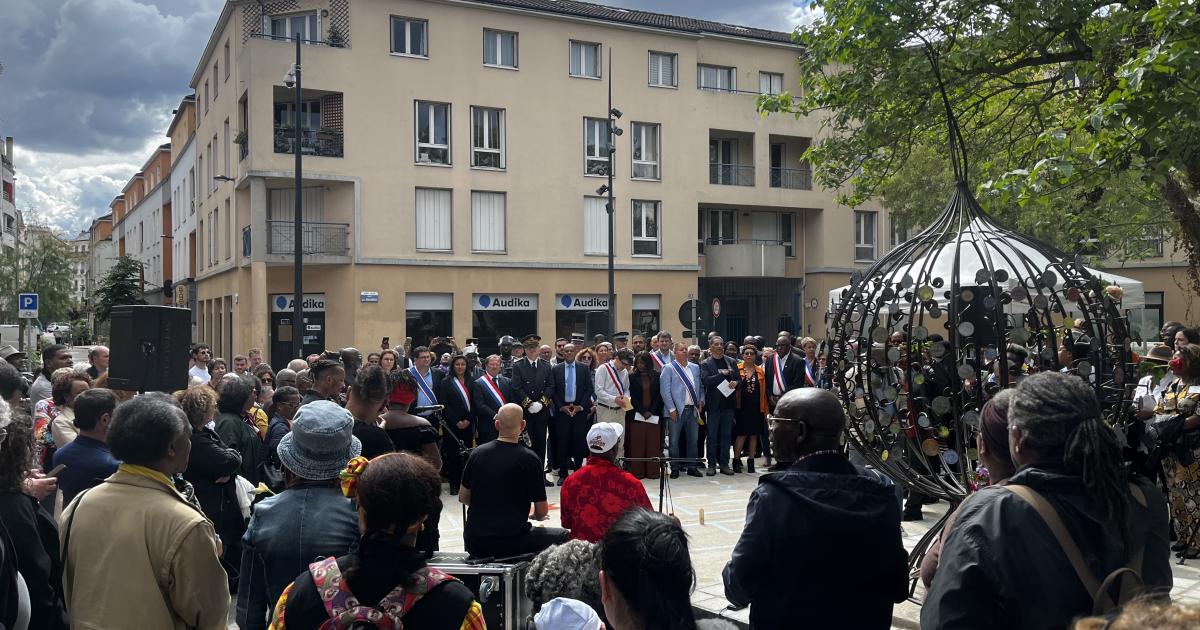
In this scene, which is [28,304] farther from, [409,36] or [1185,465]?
[1185,465]

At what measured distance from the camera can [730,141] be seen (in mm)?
35156

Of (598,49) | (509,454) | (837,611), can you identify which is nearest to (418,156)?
(598,49)

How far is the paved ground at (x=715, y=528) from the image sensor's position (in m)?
6.56

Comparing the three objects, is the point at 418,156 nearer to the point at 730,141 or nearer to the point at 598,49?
the point at 598,49

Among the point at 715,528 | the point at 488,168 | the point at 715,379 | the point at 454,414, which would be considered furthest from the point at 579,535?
the point at 488,168

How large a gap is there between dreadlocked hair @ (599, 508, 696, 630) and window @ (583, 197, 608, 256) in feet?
95.3

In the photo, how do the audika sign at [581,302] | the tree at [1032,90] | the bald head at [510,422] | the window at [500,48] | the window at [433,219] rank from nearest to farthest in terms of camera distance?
the bald head at [510,422]
the tree at [1032,90]
the window at [433,219]
the window at [500,48]
the audika sign at [581,302]

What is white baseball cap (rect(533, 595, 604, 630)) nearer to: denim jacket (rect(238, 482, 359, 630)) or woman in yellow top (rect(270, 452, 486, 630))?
woman in yellow top (rect(270, 452, 486, 630))

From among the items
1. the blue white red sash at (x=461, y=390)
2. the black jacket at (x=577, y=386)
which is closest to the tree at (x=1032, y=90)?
the black jacket at (x=577, y=386)

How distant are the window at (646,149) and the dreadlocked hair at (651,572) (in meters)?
30.0

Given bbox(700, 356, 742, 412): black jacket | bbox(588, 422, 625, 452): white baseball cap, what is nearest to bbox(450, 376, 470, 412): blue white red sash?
bbox(700, 356, 742, 412): black jacket

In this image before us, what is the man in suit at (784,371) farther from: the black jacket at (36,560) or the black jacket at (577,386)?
the black jacket at (36,560)

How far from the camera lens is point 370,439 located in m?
6.00

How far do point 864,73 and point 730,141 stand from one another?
2198cm
